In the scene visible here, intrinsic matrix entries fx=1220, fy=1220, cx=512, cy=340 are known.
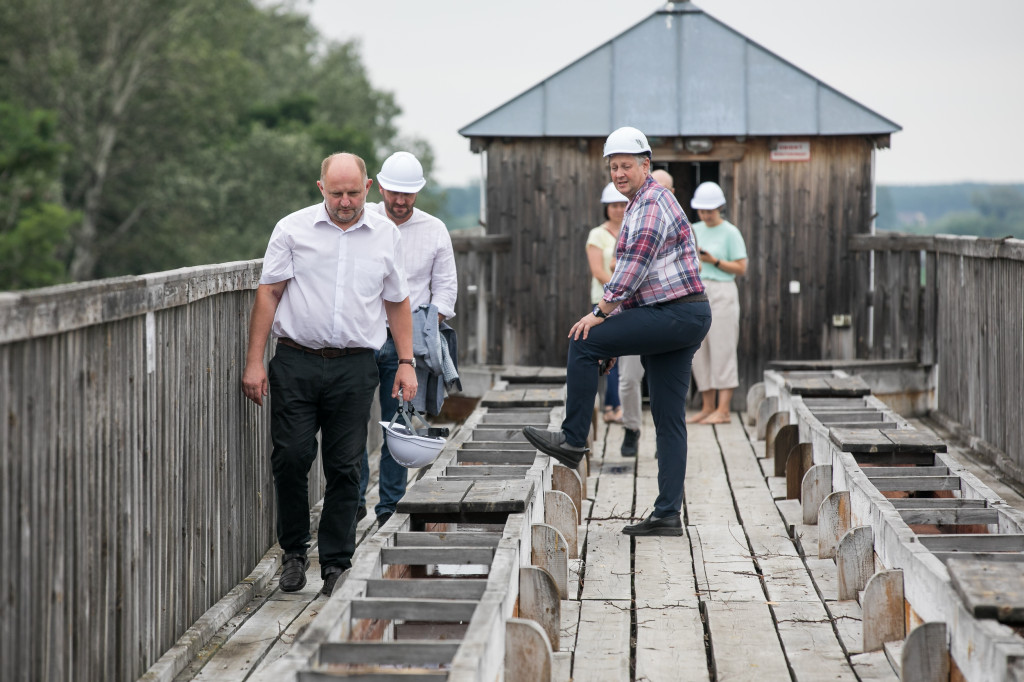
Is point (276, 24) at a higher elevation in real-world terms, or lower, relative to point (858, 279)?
higher

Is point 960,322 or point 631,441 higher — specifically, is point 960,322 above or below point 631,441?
above

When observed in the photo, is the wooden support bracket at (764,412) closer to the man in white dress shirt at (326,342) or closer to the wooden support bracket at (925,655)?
the man in white dress shirt at (326,342)

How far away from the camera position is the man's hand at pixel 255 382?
5230 mm

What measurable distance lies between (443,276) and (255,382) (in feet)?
4.87

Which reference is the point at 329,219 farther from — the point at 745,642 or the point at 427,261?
the point at 745,642

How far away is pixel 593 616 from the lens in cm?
499

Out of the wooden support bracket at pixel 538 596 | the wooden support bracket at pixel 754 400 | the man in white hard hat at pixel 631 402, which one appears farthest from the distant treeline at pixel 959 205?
the wooden support bracket at pixel 538 596

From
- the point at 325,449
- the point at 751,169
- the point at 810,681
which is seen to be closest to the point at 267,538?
the point at 325,449

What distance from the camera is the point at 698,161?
36.2 ft

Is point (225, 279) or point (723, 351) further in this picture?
point (723, 351)

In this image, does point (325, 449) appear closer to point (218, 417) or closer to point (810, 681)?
point (218, 417)

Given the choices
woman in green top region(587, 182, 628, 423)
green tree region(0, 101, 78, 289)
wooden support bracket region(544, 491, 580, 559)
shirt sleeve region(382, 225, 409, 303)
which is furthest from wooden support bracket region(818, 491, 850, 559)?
green tree region(0, 101, 78, 289)

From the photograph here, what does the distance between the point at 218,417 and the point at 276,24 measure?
52501mm

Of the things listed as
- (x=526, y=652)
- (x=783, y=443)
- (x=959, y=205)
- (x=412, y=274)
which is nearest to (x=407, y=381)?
(x=412, y=274)
